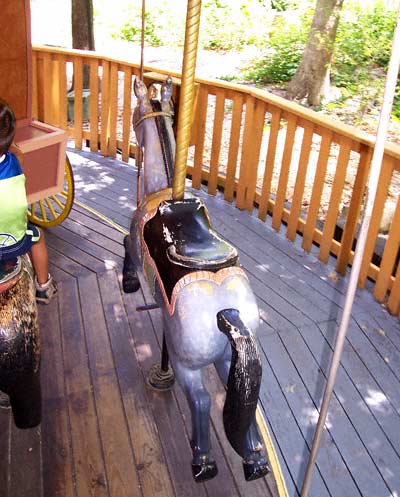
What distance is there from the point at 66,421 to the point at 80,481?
1.34ft

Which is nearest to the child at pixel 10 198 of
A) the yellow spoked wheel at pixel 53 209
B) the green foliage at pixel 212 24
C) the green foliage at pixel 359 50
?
the yellow spoked wheel at pixel 53 209

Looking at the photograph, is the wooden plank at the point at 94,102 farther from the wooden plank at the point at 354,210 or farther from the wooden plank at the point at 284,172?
the wooden plank at the point at 354,210

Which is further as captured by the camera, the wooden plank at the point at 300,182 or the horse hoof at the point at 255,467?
the wooden plank at the point at 300,182

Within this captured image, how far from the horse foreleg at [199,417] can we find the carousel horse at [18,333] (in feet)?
2.07

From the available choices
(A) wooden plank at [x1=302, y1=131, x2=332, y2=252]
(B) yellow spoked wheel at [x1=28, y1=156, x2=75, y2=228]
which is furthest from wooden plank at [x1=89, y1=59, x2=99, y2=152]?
(A) wooden plank at [x1=302, y1=131, x2=332, y2=252]

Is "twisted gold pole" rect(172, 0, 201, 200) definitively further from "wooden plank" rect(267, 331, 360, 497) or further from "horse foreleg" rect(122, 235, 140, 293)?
"wooden plank" rect(267, 331, 360, 497)

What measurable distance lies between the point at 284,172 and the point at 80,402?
2811mm

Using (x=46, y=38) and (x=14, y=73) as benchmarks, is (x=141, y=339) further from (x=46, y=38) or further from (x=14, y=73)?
(x=46, y=38)

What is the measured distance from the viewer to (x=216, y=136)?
5465 mm

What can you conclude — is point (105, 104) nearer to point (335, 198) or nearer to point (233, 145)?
point (233, 145)

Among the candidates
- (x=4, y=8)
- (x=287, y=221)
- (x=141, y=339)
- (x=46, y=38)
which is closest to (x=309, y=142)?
(x=287, y=221)

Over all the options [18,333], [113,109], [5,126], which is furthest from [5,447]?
[113,109]

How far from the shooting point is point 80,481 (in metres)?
2.61

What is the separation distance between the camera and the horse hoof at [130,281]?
3.59 meters
